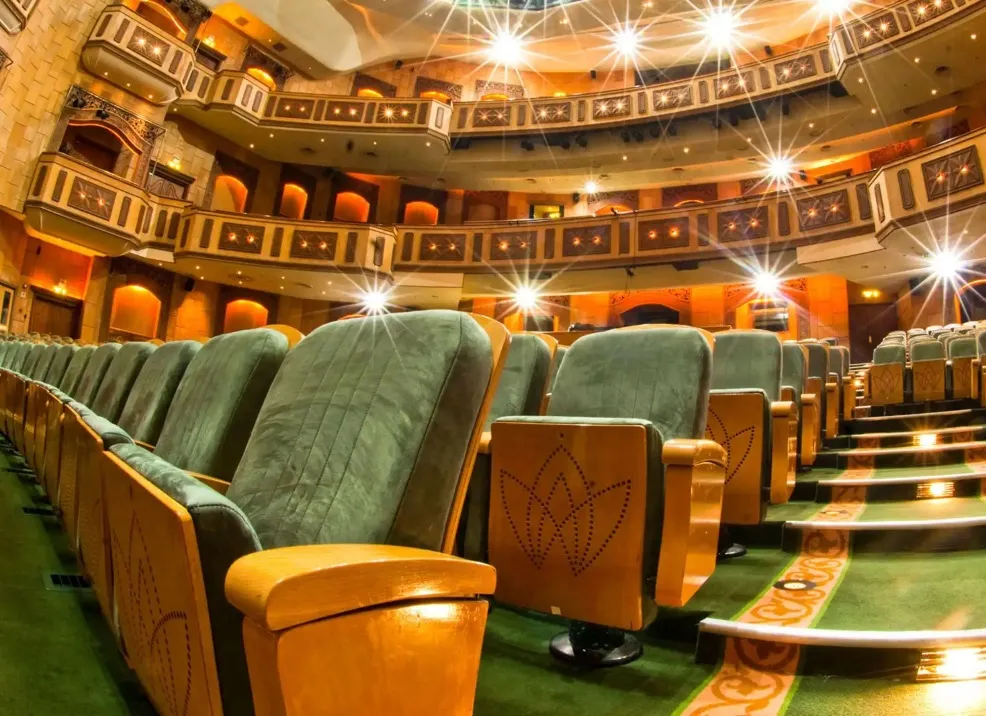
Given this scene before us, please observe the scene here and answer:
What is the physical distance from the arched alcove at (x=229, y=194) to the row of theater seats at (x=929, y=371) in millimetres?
7618

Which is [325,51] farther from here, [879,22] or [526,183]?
[879,22]

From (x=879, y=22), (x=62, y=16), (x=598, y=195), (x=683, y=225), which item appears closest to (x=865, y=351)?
(x=683, y=225)

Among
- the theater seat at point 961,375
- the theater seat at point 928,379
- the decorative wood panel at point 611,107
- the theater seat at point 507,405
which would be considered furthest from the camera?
the decorative wood panel at point 611,107

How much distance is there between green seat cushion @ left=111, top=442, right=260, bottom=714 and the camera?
469 mm

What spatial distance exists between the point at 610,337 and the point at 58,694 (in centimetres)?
113

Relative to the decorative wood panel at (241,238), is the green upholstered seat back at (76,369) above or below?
below

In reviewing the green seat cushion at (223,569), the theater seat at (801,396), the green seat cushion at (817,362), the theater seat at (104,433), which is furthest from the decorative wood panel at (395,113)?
the green seat cushion at (223,569)

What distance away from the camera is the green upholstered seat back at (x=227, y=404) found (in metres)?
0.92

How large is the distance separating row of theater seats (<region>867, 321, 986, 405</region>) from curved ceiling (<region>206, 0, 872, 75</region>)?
267 inches

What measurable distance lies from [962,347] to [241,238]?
23.1 feet

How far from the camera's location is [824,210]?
616 cm

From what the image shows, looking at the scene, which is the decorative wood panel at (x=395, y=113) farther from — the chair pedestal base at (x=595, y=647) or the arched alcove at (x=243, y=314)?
the chair pedestal base at (x=595, y=647)

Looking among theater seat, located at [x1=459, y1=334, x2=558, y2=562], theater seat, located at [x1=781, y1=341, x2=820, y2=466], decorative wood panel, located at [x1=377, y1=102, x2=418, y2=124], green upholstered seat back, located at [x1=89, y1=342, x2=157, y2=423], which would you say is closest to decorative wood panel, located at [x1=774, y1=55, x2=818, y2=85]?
decorative wood panel, located at [x1=377, y1=102, x2=418, y2=124]

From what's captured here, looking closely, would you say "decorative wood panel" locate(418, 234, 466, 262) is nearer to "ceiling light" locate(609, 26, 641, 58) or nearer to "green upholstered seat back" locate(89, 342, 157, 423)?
"ceiling light" locate(609, 26, 641, 58)
